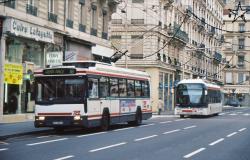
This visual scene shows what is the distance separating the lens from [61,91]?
2189 cm

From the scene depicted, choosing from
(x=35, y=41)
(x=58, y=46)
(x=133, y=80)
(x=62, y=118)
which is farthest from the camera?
(x=58, y=46)

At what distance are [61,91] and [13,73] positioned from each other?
6360mm

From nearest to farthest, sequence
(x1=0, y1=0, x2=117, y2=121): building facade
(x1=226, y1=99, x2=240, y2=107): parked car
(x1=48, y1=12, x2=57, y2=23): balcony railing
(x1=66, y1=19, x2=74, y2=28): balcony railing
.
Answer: (x1=0, y1=0, x2=117, y2=121): building facade, (x1=48, y1=12, x2=57, y2=23): balcony railing, (x1=66, y1=19, x2=74, y2=28): balcony railing, (x1=226, y1=99, x2=240, y2=107): parked car

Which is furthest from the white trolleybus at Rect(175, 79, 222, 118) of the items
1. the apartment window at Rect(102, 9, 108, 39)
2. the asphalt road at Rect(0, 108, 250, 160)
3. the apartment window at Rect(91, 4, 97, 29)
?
the asphalt road at Rect(0, 108, 250, 160)

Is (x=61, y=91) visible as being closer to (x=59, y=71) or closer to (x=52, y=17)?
(x=59, y=71)

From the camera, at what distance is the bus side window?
22.2 metres

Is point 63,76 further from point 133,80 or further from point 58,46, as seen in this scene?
point 58,46

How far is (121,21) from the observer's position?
5416 centimetres

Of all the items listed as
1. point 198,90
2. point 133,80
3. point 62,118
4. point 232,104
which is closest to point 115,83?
point 133,80

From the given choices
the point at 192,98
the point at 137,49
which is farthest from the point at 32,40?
Answer: the point at 137,49

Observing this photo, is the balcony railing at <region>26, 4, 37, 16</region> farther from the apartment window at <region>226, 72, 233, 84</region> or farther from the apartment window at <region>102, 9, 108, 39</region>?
the apartment window at <region>226, 72, 233, 84</region>

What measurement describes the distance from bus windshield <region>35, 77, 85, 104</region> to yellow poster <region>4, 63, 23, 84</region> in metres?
5.20

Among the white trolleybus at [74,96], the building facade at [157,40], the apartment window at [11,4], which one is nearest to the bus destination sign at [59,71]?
the white trolleybus at [74,96]

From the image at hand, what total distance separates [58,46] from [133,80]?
22.1ft
